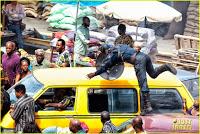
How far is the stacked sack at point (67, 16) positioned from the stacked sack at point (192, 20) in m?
3.46

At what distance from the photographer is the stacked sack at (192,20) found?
20.2m

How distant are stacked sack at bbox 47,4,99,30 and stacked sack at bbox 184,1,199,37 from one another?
11.4ft

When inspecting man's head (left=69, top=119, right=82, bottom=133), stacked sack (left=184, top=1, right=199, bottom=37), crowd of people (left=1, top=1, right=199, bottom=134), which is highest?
stacked sack (left=184, top=1, right=199, bottom=37)

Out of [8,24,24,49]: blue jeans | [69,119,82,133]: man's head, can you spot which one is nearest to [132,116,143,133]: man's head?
[69,119,82,133]: man's head

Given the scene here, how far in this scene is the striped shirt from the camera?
9102 millimetres

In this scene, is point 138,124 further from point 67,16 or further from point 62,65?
point 67,16

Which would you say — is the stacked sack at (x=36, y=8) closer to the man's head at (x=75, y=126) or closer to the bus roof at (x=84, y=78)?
the bus roof at (x=84, y=78)

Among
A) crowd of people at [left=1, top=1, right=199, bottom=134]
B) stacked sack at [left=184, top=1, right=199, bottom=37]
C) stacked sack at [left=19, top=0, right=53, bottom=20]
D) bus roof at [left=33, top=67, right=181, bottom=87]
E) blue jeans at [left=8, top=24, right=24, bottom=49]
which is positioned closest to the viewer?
crowd of people at [left=1, top=1, right=199, bottom=134]

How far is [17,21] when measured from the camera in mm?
16578

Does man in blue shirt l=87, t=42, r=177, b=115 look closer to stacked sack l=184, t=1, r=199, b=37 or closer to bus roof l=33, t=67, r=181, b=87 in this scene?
bus roof l=33, t=67, r=181, b=87

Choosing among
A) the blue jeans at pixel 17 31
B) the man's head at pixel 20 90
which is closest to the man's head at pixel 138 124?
the man's head at pixel 20 90

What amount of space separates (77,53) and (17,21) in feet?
11.1

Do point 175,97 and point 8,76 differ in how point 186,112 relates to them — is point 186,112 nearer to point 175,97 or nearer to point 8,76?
point 175,97

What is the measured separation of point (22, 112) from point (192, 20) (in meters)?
12.4
